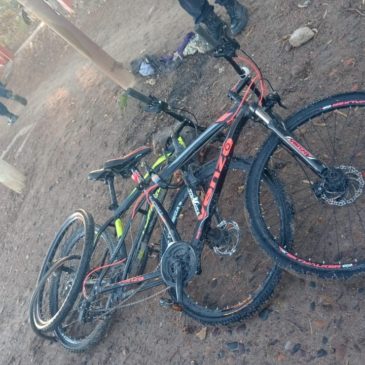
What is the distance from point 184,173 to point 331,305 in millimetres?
1506

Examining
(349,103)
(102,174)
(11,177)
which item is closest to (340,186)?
(349,103)

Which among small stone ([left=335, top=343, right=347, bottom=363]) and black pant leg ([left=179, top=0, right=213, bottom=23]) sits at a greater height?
Result: black pant leg ([left=179, top=0, right=213, bottom=23])

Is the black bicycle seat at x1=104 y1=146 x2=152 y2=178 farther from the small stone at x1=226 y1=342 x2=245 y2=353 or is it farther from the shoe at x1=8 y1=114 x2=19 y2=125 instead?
the shoe at x1=8 y1=114 x2=19 y2=125

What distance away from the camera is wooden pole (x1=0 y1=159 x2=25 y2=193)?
23.6 feet

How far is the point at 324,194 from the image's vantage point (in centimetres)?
296

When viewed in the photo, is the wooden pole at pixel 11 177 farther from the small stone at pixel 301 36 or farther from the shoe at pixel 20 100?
the small stone at pixel 301 36

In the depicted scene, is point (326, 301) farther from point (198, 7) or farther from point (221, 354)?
point (198, 7)

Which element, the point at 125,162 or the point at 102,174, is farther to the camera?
the point at 102,174

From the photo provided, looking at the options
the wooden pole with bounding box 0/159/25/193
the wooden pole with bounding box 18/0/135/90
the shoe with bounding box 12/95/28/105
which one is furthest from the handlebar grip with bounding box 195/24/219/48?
the shoe with bounding box 12/95/28/105

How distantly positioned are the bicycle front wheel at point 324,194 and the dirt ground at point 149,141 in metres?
0.31

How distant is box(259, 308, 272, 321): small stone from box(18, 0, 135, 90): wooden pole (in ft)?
13.2

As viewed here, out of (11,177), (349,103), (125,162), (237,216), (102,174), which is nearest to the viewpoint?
(349,103)

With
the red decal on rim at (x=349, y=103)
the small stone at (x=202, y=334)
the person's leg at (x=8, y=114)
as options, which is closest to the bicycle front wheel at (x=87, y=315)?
the small stone at (x=202, y=334)

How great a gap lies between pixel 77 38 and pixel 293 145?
3.89m
